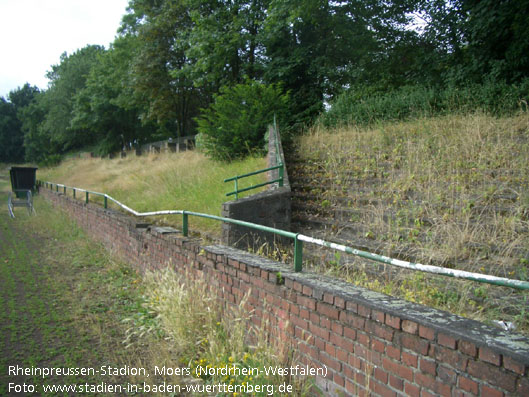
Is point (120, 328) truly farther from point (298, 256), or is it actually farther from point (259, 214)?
point (259, 214)

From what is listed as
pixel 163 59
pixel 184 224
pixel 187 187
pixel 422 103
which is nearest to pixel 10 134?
pixel 163 59

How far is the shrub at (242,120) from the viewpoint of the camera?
12406 mm

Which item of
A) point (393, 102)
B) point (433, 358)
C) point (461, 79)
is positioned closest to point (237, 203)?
point (433, 358)

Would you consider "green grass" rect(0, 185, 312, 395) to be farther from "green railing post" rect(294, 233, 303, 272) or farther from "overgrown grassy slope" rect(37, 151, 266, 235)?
"overgrown grassy slope" rect(37, 151, 266, 235)

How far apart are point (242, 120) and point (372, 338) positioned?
10331mm

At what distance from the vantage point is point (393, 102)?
11.5m

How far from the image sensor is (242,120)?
1240 cm

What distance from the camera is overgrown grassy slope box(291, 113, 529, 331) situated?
4.14 meters

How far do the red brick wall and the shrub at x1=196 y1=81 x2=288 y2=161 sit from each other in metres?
8.05

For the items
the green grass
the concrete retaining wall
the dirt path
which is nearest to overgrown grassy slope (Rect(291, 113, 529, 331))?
the concrete retaining wall

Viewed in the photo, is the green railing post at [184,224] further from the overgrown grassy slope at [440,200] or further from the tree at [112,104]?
the tree at [112,104]

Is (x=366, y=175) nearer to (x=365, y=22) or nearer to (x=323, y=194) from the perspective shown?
(x=323, y=194)

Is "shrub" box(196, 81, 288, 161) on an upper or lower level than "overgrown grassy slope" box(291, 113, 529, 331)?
upper

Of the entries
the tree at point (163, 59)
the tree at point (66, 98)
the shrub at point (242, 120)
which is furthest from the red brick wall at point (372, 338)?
the tree at point (66, 98)
